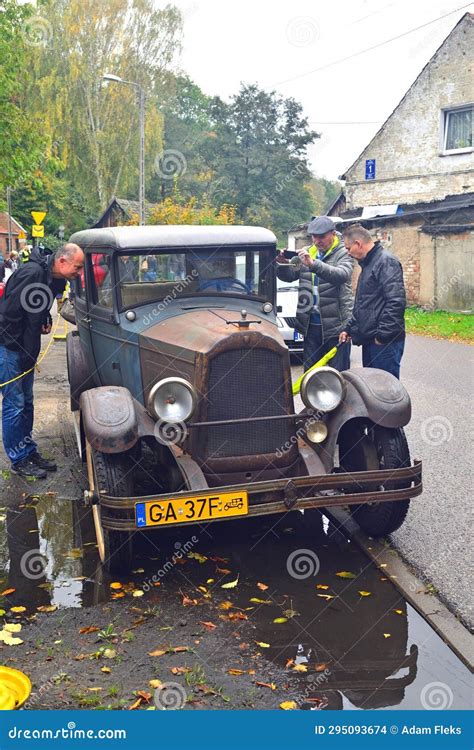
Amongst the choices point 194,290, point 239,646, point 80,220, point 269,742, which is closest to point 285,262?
point 194,290

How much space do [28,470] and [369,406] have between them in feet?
11.0

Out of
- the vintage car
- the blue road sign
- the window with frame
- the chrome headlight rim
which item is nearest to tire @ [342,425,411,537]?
the vintage car

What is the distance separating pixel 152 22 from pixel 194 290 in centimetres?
3894

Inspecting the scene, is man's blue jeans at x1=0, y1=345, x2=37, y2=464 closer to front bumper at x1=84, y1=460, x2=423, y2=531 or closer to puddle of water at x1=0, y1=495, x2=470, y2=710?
puddle of water at x1=0, y1=495, x2=470, y2=710

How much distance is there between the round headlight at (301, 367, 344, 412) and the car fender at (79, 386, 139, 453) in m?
1.17

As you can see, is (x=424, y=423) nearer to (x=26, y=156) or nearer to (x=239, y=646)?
(x=239, y=646)

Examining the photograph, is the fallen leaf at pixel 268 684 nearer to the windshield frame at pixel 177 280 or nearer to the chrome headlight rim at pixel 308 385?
the chrome headlight rim at pixel 308 385

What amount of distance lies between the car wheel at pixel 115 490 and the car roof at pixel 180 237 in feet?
6.10

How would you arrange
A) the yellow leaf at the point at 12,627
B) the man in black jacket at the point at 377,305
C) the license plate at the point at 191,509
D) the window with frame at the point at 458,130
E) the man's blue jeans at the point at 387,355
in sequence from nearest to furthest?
the yellow leaf at the point at 12,627, the license plate at the point at 191,509, the man in black jacket at the point at 377,305, the man's blue jeans at the point at 387,355, the window with frame at the point at 458,130

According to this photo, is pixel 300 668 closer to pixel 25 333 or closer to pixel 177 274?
pixel 177 274

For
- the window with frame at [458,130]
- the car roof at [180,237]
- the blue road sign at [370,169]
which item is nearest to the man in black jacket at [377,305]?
the car roof at [180,237]

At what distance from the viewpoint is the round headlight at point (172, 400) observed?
16.1ft

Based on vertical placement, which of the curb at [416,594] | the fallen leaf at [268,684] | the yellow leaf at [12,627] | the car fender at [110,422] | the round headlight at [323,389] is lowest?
the yellow leaf at [12,627]

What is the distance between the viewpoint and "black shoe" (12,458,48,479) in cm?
700
